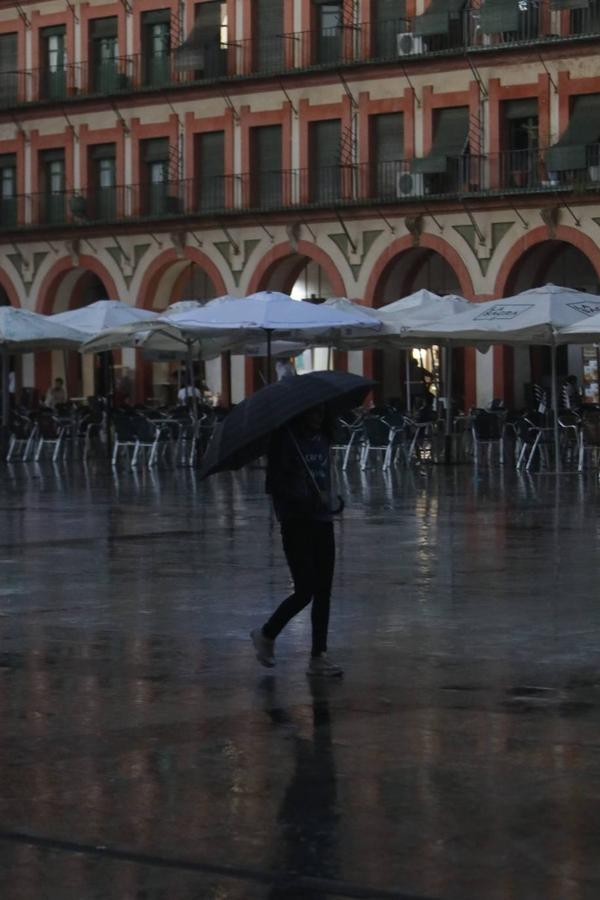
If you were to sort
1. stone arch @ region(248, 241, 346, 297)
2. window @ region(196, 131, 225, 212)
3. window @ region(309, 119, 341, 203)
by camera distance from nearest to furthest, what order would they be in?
1. window @ region(309, 119, 341, 203)
2. stone arch @ region(248, 241, 346, 297)
3. window @ region(196, 131, 225, 212)

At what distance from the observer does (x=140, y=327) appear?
32.9 m

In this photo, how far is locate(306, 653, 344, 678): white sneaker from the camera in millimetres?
10109

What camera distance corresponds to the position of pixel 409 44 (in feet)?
153

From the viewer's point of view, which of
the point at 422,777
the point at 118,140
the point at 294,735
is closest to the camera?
the point at 422,777

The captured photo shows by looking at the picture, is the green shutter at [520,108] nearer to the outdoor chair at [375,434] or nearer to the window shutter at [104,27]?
the window shutter at [104,27]

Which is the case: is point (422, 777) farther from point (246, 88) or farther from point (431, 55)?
point (246, 88)

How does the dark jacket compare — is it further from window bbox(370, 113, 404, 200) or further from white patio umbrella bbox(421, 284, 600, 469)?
window bbox(370, 113, 404, 200)

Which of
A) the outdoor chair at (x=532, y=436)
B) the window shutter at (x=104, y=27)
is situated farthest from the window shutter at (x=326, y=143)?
the outdoor chair at (x=532, y=436)

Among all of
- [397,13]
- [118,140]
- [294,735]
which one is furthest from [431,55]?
[294,735]

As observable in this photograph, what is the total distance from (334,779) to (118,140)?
151ft

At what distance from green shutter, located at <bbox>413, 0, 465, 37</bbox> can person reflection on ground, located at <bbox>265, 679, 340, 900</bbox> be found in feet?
126

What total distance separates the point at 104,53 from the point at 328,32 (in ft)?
23.5

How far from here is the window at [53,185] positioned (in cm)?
5378

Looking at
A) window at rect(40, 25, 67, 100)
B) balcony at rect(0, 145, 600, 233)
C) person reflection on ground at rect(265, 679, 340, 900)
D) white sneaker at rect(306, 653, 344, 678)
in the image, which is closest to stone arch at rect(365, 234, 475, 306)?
balcony at rect(0, 145, 600, 233)
